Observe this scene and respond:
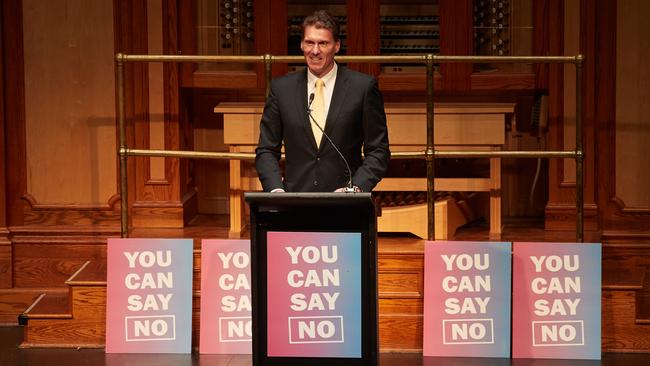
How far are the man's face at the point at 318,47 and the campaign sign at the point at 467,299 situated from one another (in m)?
1.08

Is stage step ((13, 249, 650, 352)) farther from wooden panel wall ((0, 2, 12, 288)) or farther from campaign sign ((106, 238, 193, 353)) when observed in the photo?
wooden panel wall ((0, 2, 12, 288))

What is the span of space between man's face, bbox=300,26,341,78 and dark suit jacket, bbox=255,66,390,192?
0.14 meters

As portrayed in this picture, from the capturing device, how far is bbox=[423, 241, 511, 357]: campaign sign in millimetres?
5426

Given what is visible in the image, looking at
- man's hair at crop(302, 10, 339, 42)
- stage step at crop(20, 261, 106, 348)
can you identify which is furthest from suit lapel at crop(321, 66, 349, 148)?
stage step at crop(20, 261, 106, 348)

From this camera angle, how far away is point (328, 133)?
15.9 ft

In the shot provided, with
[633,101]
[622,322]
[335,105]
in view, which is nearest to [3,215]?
[335,105]

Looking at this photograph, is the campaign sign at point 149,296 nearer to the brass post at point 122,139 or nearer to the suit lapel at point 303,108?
the brass post at point 122,139

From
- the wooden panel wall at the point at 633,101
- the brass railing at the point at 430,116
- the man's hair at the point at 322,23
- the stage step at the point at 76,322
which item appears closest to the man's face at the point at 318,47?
the man's hair at the point at 322,23

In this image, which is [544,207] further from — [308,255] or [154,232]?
[308,255]

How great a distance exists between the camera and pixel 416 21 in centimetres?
656

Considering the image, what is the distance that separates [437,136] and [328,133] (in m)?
1.43

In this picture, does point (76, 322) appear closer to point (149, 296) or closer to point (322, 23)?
point (149, 296)

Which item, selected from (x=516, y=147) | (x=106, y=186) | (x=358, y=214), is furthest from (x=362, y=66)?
(x=358, y=214)

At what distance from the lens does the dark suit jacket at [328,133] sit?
4824 millimetres
